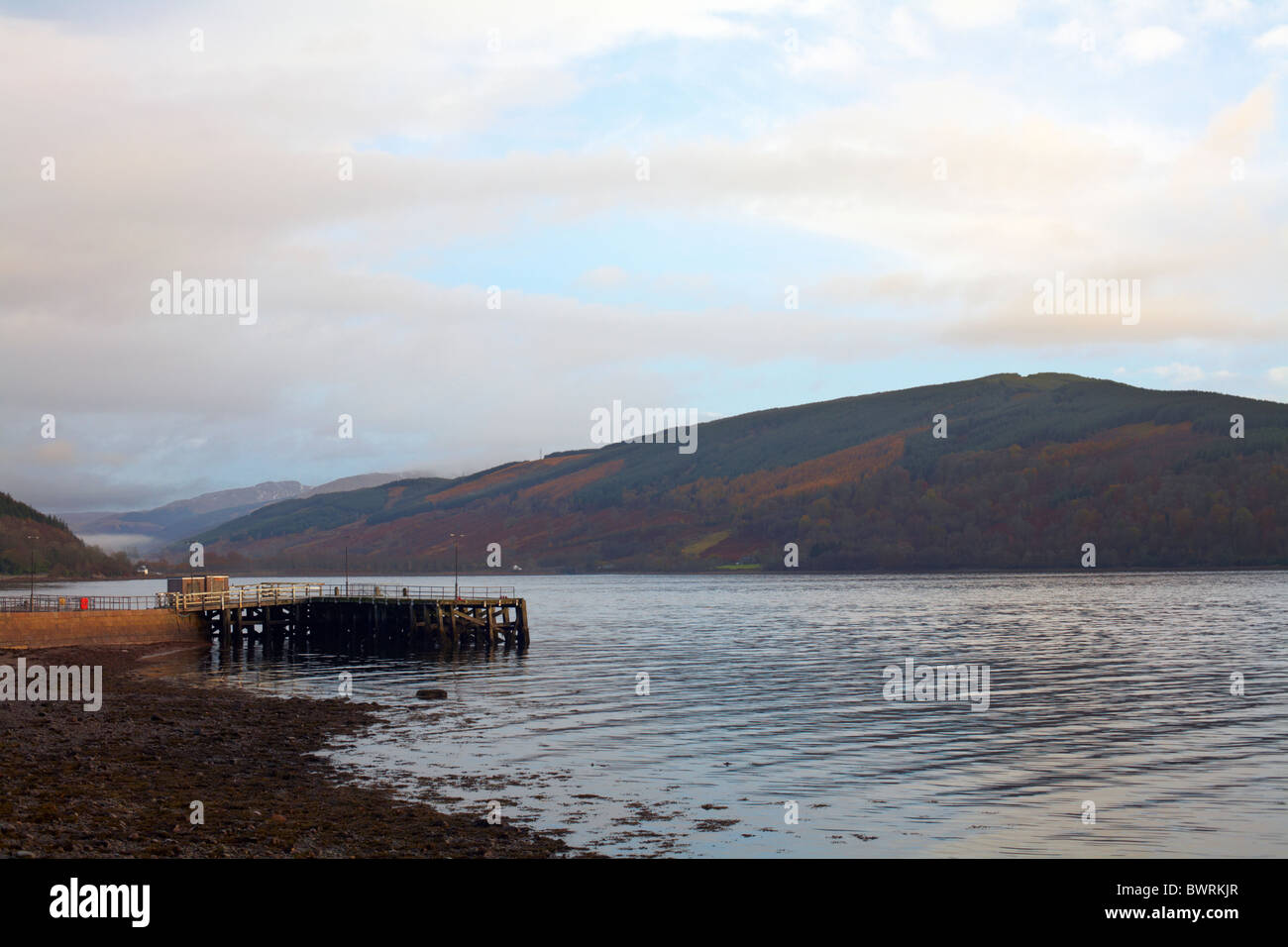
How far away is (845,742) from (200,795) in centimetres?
2194

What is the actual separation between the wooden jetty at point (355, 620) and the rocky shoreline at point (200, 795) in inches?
1487

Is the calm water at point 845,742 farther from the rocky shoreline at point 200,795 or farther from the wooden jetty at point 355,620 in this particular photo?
the wooden jetty at point 355,620

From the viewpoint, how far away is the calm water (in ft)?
87.6

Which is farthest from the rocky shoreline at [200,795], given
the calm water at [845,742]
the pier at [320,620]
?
the pier at [320,620]

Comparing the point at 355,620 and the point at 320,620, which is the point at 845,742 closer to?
the point at 355,620

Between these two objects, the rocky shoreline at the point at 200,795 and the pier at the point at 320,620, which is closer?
the rocky shoreline at the point at 200,795

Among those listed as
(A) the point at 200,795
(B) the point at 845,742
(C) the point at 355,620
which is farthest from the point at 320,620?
(A) the point at 200,795

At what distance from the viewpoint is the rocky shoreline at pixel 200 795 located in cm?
2244

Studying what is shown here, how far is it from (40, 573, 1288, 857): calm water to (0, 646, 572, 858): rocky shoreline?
1.98m

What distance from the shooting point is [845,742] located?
39.8 meters
